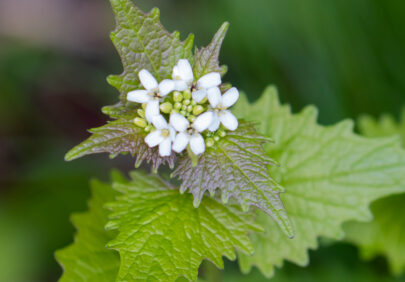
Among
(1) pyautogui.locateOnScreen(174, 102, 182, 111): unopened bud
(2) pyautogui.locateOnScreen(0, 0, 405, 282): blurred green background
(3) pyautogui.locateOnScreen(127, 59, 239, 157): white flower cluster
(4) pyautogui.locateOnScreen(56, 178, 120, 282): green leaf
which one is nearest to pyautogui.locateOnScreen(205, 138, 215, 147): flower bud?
(3) pyautogui.locateOnScreen(127, 59, 239, 157): white flower cluster

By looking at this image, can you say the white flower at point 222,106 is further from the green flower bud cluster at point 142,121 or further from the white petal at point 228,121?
the green flower bud cluster at point 142,121

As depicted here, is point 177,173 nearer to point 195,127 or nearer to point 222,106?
point 195,127

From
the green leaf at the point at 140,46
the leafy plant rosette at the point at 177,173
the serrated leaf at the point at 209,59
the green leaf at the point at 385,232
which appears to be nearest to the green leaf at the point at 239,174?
the leafy plant rosette at the point at 177,173

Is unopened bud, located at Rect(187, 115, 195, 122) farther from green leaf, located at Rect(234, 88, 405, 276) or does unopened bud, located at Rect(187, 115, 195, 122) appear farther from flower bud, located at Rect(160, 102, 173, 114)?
green leaf, located at Rect(234, 88, 405, 276)

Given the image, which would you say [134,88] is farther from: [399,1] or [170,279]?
[399,1]

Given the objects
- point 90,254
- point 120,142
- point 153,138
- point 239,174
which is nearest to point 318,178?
point 239,174
